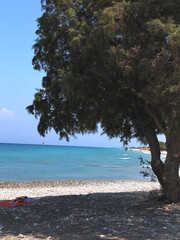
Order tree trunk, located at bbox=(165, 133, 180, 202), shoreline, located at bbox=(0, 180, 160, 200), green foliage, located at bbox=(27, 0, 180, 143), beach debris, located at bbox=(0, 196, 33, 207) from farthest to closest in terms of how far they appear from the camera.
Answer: shoreline, located at bbox=(0, 180, 160, 200)
beach debris, located at bbox=(0, 196, 33, 207)
tree trunk, located at bbox=(165, 133, 180, 202)
green foliage, located at bbox=(27, 0, 180, 143)

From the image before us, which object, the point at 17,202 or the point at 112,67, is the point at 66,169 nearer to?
the point at 17,202

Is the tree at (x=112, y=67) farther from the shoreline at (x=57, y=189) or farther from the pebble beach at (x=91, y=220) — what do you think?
the shoreline at (x=57, y=189)

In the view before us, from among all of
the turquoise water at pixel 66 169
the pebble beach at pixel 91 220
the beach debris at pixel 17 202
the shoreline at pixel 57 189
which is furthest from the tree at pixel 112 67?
the turquoise water at pixel 66 169

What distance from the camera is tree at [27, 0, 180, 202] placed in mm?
6078

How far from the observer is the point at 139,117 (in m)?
9.33

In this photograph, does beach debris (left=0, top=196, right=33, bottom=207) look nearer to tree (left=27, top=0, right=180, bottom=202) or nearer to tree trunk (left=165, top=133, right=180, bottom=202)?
tree (left=27, top=0, right=180, bottom=202)

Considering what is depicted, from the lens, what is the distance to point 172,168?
888cm

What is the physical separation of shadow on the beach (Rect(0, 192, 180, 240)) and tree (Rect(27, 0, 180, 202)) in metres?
1.52

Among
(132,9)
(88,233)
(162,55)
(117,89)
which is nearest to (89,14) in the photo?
(132,9)

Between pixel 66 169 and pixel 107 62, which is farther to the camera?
pixel 66 169

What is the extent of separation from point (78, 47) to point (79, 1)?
2192 millimetres

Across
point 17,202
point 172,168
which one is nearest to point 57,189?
point 17,202

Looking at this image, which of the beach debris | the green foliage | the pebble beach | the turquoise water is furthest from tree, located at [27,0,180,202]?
the turquoise water

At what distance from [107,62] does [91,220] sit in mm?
4351
